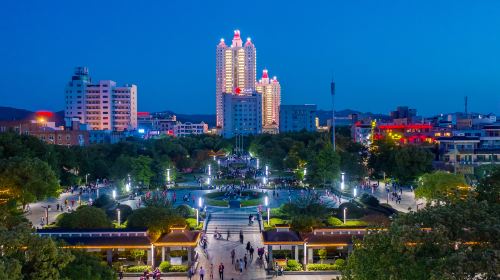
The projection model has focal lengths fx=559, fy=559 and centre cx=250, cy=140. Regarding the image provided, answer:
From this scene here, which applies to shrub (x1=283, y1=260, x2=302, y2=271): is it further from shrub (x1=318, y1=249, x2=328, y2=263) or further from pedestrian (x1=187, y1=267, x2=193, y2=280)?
pedestrian (x1=187, y1=267, x2=193, y2=280)

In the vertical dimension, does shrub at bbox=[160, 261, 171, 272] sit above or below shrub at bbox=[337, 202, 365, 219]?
below

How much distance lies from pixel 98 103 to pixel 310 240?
478ft

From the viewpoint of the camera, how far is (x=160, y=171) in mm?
70312

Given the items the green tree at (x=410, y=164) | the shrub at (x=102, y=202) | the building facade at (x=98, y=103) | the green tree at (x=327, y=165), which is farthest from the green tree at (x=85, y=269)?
the building facade at (x=98, y=103)

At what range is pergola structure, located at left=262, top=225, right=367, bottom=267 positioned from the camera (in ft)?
104

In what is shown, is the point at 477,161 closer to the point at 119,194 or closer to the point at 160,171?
the point at 160,171

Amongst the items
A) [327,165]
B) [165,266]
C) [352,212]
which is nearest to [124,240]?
[165,266]

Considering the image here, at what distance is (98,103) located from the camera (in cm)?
16825

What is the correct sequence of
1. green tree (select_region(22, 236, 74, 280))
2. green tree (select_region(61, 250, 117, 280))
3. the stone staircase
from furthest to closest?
the stone staircase < green tree (select_region(61, 250, 117, 280)) < green tree (select_region(22, 236, 74, 280))

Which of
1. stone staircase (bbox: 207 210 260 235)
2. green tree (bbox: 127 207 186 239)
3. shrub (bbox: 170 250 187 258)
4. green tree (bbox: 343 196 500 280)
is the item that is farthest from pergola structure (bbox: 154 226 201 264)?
green tree (bbox: 343 196 500 280)

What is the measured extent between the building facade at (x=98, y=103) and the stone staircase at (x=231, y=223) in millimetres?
126684

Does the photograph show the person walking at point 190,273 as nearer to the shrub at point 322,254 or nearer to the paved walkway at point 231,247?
the paved walkway at point 231,247

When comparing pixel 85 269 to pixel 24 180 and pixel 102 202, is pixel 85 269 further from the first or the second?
pixel 102 202

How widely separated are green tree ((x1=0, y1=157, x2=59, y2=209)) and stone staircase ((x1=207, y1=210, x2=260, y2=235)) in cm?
1300
